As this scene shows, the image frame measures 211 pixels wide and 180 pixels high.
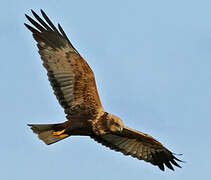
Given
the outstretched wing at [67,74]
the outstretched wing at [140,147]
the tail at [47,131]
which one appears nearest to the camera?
the tail at [47,131]

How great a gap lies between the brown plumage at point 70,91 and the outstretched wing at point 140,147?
9.4 inches

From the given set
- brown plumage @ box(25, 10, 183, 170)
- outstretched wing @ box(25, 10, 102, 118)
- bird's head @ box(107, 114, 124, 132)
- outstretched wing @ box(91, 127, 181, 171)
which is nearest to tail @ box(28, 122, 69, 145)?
brown plumage @ box(25, 10, 183, 170)

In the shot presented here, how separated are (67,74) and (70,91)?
0.41 meters

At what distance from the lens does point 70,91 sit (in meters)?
11.6

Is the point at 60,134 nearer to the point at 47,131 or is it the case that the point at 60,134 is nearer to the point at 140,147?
the point at 47,131

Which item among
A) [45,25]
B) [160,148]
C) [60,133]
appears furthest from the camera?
[160,148]

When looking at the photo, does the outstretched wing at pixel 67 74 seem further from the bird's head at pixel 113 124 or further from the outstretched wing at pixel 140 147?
the outstretched wing at pixel 140 147

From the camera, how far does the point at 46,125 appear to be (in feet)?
36.6

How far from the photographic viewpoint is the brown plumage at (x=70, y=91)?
439 inches

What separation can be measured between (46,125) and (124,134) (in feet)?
6.95

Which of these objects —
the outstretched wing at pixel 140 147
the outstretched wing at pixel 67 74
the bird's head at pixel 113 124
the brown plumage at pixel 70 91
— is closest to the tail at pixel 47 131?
the brown plumage at pixel 70 91

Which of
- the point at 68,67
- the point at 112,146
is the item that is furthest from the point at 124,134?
the point at 68,67

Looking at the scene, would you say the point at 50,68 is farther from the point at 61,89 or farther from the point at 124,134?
the point at 124,134

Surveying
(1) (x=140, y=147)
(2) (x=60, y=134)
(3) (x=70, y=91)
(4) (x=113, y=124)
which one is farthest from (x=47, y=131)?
(1) (x=140, y=147)
